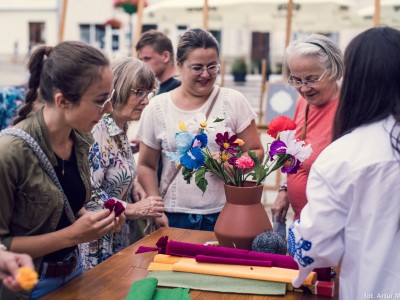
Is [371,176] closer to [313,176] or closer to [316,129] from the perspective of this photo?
[313,176]

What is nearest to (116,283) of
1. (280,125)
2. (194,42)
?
(280,125)

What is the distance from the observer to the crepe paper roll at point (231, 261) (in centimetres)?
190

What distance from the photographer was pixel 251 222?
2031 mm

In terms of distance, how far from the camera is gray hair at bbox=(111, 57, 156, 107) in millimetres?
2418

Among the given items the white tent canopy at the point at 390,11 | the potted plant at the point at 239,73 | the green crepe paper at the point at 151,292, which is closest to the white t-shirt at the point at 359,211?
the green crepe paper at the point at 151,292

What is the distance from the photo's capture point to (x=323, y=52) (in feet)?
7.64

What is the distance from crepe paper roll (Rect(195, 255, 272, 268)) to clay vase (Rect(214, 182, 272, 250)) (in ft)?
0.42

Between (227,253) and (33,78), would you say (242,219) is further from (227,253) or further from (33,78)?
(33,78)

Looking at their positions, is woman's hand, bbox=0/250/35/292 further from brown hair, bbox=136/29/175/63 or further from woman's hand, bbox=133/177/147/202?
brown hair, bbox=136/29/175/63

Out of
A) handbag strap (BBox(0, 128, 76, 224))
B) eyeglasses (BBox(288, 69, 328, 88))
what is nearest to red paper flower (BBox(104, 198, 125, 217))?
handbag strap (BBox(0, 128, 76, 224))

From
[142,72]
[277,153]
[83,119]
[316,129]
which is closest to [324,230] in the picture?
[277,153]

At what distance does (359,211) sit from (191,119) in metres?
1.21

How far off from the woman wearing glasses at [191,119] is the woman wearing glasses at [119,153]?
18 centimetres

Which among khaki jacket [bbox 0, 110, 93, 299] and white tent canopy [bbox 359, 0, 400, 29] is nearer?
khaki jacket [bbox 0, 110, 93, 299]
